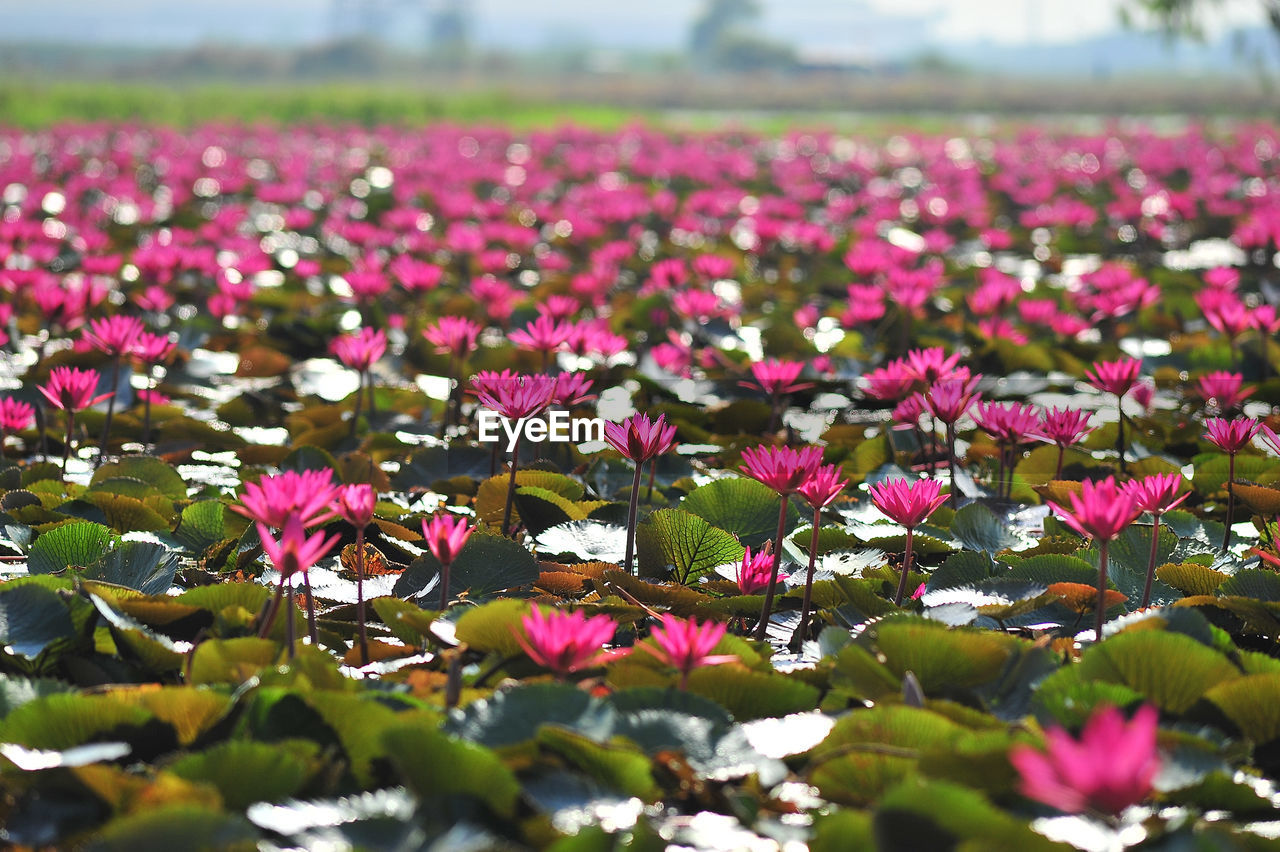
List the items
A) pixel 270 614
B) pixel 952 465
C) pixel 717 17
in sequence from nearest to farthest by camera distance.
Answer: pixel 270 614 → pixel 952 465 → pixel 717 17

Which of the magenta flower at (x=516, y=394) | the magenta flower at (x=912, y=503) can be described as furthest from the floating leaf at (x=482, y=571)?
the magenta flower at (x=912, y=503)

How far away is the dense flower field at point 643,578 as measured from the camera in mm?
1161

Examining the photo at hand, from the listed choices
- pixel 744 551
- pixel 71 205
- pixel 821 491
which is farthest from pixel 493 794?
pixel 71 205

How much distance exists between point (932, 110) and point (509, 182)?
22471 mm

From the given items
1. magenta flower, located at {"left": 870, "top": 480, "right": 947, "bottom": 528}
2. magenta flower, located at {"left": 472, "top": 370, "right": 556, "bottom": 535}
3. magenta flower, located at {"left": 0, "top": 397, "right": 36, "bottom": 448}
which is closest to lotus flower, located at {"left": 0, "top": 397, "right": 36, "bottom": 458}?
magenta flower, located at {"left": 0, "top": 397, "right": 36, "bottom": 448}

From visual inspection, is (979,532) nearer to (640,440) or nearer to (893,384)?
(893,384)

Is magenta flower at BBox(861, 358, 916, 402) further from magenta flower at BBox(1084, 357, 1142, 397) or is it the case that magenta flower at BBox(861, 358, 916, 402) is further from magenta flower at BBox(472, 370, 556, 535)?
magenta flower at BBox(472, 370, 556, 535)

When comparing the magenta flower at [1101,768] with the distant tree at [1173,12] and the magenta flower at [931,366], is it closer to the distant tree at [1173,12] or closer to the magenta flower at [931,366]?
the magenta flower at [931,366]

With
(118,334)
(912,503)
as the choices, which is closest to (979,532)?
(912,503)

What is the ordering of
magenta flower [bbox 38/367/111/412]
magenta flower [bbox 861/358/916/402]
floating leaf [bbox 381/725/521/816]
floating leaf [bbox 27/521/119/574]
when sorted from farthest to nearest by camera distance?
magenta flower [bbox 861/358/916/402] < magenta flower [bbox 38/367/111/412] < floating leaf [bbox 27/521/119/574] < floating leaf [bbox 381/725/521/816]

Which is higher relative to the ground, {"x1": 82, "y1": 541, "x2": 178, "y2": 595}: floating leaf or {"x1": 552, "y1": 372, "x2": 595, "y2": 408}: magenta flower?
{"x1": 552, "y1": 372, "x2": 595, "y2": 408}: magenta flower

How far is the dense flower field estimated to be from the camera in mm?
1161

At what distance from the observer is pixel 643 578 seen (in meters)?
2.03

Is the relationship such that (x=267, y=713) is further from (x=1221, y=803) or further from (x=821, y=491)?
(x=1221, y=803)
